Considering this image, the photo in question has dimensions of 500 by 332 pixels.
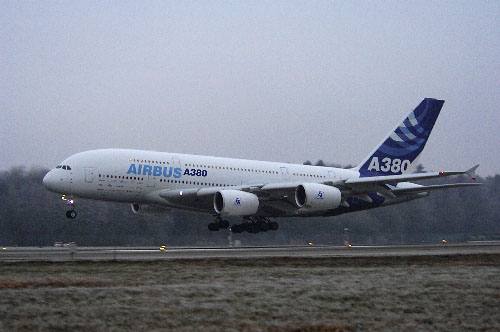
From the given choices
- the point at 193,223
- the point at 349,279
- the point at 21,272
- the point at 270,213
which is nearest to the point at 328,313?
the point at 349,279

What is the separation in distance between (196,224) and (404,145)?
756 inches

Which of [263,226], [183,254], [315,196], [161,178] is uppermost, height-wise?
[161,178]

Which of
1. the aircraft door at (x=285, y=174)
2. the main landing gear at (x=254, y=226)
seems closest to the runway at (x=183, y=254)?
the main landing gear at (x=254, y=226)

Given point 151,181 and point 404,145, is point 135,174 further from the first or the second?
point 404,145

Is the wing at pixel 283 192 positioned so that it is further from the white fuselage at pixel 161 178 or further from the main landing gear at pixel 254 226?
the main landing gear at pixel 254 226

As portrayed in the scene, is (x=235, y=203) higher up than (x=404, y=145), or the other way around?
(x=404, y=145)

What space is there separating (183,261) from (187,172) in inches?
633

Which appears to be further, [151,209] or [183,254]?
[151,209]

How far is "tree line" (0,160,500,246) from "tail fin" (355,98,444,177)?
792 centimetres

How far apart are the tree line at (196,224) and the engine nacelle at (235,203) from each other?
36.6 feet

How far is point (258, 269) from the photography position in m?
21.9

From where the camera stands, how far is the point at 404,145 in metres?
48.7

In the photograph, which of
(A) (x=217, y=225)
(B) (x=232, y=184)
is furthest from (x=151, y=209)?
(B) (x=232, y=184)

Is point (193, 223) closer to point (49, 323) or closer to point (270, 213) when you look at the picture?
point (270, 213)
